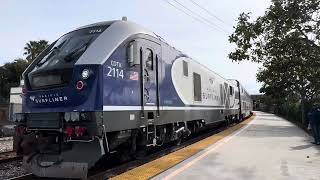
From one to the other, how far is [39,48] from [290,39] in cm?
4181

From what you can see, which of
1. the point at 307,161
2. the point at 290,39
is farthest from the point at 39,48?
the point at 307,161

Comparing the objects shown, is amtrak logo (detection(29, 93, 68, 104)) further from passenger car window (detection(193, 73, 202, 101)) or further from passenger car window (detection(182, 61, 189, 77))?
passenger car window (detection(193, 73, 202, 101))

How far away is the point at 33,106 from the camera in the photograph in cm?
963

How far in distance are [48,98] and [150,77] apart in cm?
293

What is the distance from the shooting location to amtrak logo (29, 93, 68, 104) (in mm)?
9091

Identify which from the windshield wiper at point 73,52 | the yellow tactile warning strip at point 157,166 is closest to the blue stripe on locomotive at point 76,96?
the windshield wiper at point 73,52

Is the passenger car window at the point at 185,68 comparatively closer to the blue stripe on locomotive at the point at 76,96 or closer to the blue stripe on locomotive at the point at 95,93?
the blue stripe on locomotive at the point at 95,93

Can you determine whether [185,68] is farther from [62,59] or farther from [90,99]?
[90,99]

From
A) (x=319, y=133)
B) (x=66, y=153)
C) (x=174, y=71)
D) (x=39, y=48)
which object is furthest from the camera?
(x=39, y=48)

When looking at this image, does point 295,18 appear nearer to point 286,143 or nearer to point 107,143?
point 286,143

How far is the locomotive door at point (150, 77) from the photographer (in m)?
10.7

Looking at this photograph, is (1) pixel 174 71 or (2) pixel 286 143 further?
(2) pixel 286 143

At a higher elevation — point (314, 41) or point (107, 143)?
point (314, 41)

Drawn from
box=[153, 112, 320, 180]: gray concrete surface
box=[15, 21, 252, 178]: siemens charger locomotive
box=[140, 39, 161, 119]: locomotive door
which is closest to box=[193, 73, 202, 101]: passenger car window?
box=[153, 112, 320, 180]: gray concrete surface
